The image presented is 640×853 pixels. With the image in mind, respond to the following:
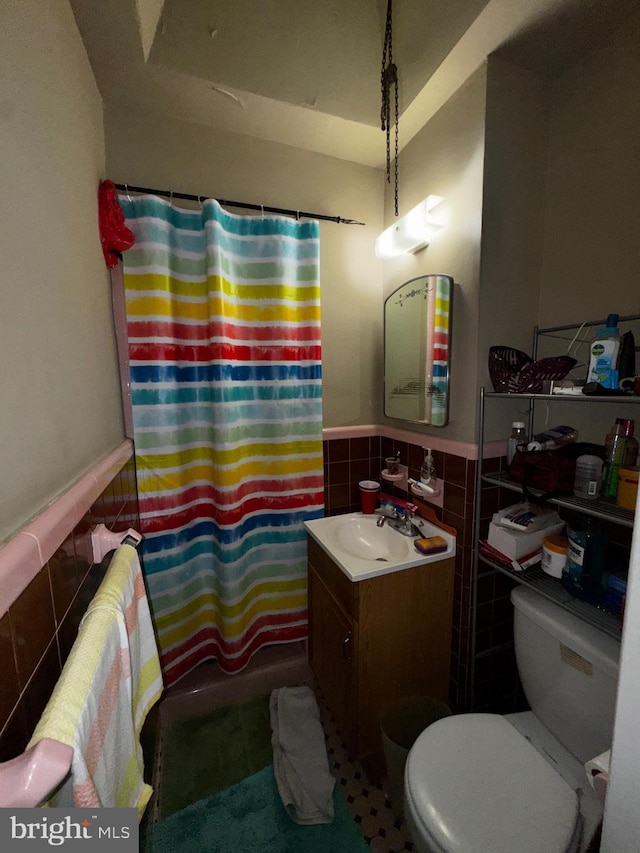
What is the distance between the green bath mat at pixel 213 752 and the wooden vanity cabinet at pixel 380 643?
1.22ft

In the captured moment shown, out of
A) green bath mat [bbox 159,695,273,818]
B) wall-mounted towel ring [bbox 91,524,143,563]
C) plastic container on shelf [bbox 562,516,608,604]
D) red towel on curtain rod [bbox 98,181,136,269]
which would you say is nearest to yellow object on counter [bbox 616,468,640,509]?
plastic container on shelf [bbox 562,516,608,604]

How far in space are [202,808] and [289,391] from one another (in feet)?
5.27

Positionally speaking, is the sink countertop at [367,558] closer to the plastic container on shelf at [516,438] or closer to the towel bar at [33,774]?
the plastic container on shelf at [516,438]

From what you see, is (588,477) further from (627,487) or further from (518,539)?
(518,539)

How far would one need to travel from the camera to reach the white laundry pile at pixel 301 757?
115 cm

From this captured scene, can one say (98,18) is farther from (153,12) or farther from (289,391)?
(289,391)

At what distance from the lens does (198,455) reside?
1.45 meters

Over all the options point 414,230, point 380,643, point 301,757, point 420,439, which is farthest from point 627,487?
point 301,757

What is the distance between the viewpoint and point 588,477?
3.21ft

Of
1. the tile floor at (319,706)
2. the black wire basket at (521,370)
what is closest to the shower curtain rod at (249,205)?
the black wire basket at (521,370)

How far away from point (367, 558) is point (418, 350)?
92cm

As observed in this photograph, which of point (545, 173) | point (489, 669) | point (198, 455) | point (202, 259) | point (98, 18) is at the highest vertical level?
point (98, 18)

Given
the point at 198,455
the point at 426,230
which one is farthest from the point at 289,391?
the point at 426,230

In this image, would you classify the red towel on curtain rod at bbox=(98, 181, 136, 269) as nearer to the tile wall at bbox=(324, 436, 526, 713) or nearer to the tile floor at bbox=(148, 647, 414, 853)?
→ the tile wall at bbox=(324, 436, 526, 713)
